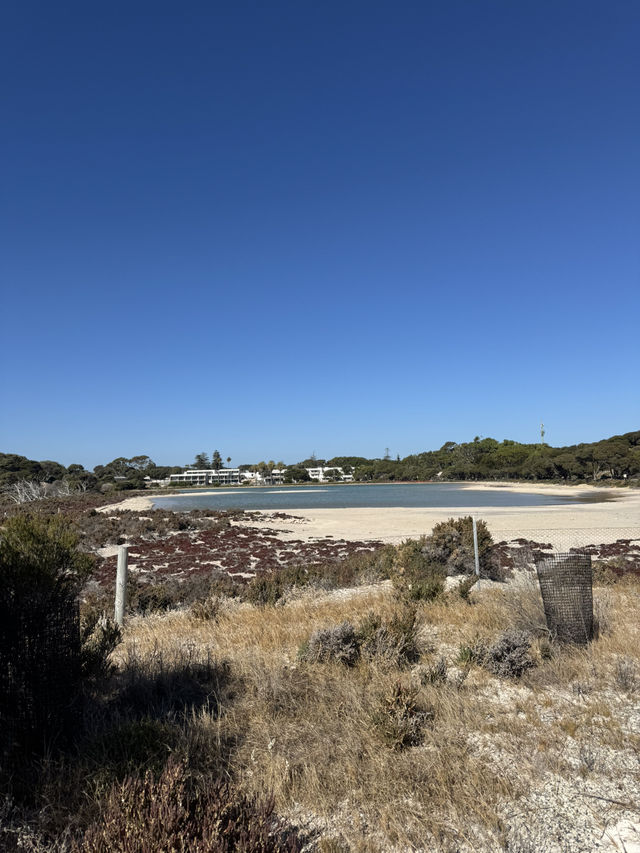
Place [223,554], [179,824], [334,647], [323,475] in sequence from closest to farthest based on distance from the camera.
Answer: [179,824] → [334,647] → [223,554] → [323,475]

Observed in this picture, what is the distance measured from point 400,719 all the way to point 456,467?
146 metres

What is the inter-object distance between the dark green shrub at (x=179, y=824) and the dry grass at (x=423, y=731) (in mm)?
551

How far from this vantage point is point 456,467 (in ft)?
474

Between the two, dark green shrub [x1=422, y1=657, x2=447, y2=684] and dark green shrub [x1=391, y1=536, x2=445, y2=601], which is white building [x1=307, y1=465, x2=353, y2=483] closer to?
dark green shrub [x1=391, y1=536, x2=445, y2=601]

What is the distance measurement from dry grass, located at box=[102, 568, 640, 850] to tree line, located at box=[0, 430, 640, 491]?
285ft

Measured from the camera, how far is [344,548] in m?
22.4

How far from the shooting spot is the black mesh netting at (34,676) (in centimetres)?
331

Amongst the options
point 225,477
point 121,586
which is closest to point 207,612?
point 121,586

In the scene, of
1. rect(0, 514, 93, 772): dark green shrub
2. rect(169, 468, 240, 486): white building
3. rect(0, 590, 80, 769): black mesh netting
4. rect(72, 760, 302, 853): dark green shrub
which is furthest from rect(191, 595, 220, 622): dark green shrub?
rect(169, 468, 240, 486): white building

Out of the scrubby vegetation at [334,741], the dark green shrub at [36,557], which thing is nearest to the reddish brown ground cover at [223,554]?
the scrubby vegetation at [334,741]

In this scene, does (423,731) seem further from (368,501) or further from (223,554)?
(368,501)

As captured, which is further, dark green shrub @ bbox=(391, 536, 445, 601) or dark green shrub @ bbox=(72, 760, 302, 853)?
dark green shrub @ bbox=(391, 536, 445, 601)

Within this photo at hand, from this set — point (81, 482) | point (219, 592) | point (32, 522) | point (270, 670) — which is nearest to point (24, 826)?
point (32, 522)

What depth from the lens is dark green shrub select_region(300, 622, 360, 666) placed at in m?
5.43
